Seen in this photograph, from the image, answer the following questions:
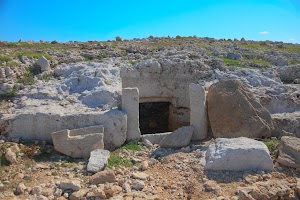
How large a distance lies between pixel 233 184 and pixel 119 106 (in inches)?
154

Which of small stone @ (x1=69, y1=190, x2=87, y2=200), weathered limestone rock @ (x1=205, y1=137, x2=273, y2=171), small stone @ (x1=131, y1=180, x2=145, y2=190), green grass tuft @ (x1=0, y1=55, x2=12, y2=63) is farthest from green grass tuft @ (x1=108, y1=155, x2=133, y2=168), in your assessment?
green grass tuft @ (x1=0, y1=55, x2=12, y2=63)

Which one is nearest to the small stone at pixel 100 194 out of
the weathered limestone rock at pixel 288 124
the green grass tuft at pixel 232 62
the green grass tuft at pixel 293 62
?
the weathered limestone rock at pixel 288 124

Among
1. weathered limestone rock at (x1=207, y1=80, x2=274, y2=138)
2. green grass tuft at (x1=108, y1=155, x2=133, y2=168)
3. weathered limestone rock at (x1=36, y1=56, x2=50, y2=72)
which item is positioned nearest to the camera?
green grass tuft at (x1=108, y1=155, x2=133, y2=168)

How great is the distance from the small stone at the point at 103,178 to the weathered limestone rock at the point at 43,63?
5.55 m

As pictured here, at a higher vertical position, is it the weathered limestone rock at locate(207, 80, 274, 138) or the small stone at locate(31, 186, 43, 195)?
the weathered limestone rock at locate(207, 80, 274, 138)

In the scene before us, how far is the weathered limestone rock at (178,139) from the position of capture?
28.2 feet

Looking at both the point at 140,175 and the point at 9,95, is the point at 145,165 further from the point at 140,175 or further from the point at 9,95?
the point at 9,95

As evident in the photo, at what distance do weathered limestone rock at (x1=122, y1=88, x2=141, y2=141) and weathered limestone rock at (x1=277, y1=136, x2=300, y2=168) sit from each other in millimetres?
3810

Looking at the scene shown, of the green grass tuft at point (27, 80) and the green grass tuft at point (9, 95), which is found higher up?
the green grass tuft at point (27, 80)

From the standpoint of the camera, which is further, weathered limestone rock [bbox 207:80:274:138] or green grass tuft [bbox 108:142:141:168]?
weathered limestone rock [bbox 207:80:274:138]

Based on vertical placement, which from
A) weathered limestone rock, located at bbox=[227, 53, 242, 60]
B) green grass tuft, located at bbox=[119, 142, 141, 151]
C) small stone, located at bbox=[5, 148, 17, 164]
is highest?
weathered limestone rock, located at bbox=[227, 53, 242, 60]

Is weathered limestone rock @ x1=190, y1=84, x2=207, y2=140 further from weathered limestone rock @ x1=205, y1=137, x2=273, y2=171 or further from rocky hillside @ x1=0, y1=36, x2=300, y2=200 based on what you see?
weathered limestone rock @ x1=205, y1=137, x2=273, y2=171

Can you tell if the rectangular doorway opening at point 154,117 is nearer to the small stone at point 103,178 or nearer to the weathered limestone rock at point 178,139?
the weathered limestone rock at point 178,139

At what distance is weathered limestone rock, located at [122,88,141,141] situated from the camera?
8781 millimetres
